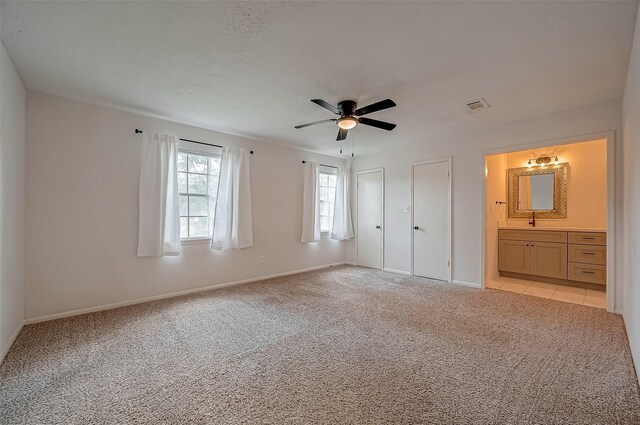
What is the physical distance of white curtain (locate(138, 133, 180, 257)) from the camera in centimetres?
369

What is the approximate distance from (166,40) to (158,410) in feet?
8.48

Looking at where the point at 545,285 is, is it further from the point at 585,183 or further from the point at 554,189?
the point at 585,183

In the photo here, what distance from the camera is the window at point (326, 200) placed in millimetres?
6164

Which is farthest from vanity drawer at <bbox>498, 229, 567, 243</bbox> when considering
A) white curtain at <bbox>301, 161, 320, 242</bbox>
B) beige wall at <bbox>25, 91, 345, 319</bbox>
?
beige wall at <bbox>25, 91, 345, 319</bbox>

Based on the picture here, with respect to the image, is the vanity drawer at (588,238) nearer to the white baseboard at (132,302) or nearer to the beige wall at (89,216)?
the white baseboard at (132,302)

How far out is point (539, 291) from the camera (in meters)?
4.34

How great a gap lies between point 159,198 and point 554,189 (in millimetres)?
6542

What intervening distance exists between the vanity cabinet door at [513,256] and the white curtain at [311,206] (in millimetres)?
3483

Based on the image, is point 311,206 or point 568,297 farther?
point 311,206

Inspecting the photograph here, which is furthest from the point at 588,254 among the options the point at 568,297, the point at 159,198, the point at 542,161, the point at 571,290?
the point at 159,198

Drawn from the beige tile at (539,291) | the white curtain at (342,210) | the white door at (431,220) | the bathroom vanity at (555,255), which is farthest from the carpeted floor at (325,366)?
the white curtain at (342,210)

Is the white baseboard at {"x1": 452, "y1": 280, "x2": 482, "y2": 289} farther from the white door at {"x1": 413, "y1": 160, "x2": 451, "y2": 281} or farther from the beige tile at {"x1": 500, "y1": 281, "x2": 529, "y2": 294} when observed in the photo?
the beige tile at {"x1": 500, "y1": 281, "x2": 529, "y2": 294}

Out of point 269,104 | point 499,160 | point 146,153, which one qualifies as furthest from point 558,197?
point 146,153

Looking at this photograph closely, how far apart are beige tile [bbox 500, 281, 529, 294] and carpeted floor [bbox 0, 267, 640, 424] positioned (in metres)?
0.82
